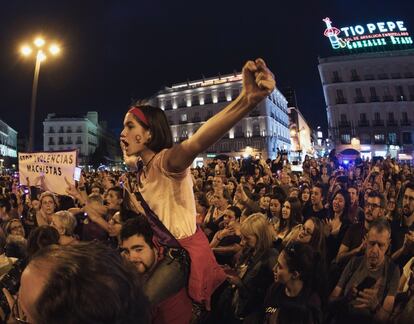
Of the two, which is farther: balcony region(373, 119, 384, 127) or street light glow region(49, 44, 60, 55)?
balcony region(373, 119, 384, 127)

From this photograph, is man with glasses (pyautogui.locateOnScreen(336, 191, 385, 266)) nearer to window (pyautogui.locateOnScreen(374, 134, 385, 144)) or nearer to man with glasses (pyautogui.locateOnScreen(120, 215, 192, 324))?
man with glasses (pyautogui.locateOnScreen(120, 215, 192, 324))

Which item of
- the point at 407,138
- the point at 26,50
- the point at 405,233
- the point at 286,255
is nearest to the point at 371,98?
the point at 407,138

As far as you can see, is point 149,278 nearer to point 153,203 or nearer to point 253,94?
point 153,203

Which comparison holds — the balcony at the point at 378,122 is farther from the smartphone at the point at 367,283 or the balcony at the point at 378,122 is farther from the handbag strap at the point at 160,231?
the handbag strap at the point at 160,231

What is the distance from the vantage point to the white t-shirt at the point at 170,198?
6.96 ft

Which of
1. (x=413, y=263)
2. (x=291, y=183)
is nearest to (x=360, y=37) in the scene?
(x=291, y=183)

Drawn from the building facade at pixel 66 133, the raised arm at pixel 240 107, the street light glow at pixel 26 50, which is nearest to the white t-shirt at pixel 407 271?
the raised arm at pixel 240 107

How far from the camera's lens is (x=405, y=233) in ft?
16.2

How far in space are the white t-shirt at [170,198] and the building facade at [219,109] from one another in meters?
61.4

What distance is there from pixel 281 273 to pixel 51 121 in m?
96.7

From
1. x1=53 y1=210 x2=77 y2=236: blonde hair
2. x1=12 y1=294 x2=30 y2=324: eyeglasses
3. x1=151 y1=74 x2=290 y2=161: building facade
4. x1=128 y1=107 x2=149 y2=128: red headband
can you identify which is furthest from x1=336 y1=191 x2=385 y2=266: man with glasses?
x1=151 y1=74 x2=290 y2=161: building facade

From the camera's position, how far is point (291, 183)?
11703 mm

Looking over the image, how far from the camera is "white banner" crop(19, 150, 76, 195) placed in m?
7.39

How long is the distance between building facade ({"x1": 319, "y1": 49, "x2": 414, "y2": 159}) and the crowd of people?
55.7 m
